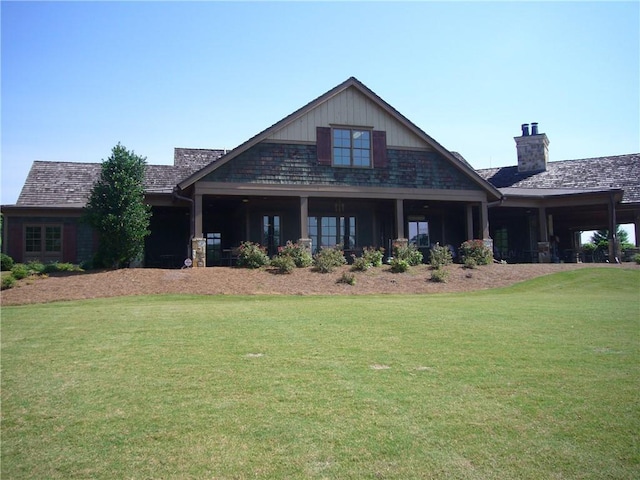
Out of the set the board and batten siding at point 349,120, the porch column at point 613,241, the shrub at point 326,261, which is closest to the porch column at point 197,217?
the board and batten siding at point 349,120

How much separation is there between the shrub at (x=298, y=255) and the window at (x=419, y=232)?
795 centimetres

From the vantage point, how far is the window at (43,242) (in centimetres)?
2362

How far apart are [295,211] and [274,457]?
19.9 m

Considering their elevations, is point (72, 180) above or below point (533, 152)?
below

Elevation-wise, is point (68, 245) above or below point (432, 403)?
above

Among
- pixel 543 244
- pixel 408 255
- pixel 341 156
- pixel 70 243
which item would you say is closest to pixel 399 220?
pixel 408 255

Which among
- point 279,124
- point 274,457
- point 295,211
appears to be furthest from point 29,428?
point 295,211

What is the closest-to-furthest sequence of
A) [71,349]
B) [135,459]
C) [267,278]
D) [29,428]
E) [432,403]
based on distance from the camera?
[135,459], [29,428], [432,403], [71,349], [267,278]

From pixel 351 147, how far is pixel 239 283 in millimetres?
8537

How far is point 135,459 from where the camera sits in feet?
14.1

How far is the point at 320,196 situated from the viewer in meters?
21.8

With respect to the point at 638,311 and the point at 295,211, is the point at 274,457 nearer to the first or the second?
the point at 638,311

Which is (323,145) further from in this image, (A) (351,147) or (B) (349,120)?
(B) (349,120)

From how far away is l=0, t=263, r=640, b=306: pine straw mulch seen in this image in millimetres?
15203
